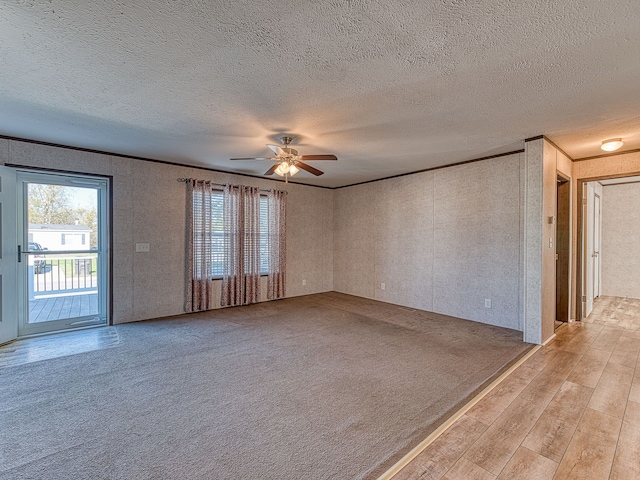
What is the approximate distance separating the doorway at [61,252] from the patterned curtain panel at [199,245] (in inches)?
45.3

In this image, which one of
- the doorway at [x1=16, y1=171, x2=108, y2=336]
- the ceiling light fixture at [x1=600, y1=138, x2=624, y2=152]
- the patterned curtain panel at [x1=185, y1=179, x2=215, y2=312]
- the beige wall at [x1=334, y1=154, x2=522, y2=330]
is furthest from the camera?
the patterned curtain panel at [x1=185, y1=179, x2=215, y2=312]

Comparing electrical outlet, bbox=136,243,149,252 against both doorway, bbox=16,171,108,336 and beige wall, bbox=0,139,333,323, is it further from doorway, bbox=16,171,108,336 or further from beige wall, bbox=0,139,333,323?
doorway, bbox=16,171,108,336

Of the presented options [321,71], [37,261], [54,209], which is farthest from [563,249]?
[37,261]

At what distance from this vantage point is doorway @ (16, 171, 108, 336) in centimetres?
383

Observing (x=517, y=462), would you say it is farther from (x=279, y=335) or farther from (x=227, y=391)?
(x=279, y=335)

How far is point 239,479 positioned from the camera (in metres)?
1.61

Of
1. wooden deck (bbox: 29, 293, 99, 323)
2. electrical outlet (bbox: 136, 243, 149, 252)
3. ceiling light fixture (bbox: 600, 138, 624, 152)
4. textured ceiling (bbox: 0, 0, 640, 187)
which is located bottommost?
wooden deck (bbox: 29, 293, 99, 323)

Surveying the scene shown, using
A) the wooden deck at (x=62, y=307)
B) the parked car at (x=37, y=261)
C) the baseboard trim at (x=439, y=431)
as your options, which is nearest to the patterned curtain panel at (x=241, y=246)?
the wooden deck at (x=62, y=307)

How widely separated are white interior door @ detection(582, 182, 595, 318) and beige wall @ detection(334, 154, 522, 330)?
A: 4.61 feet

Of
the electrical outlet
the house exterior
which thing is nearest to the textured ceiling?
the house exterior

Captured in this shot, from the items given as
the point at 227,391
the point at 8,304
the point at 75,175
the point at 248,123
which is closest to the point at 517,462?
the point at 227,391

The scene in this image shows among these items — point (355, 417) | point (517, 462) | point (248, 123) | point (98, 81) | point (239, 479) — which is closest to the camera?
point (239, 479)

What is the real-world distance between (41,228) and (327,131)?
155 inches

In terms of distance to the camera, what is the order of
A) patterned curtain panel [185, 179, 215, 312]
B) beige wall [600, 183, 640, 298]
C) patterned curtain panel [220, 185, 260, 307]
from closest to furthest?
patterned curtain panel [185, 179, 215, 312], patterned curtain panel [220, 185, 260, 307], beige wall [600, 183, 640, 298]
